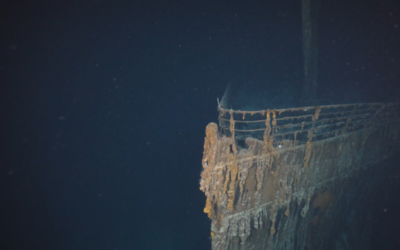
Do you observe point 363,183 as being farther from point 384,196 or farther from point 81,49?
point 81,49

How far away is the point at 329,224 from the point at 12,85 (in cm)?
997

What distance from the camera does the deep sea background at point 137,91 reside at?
5594 mm

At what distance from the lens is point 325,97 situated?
8.02 m

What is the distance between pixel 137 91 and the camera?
7.17 meters

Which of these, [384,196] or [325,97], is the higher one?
[325,97]

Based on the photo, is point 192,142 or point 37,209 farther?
point 192,142

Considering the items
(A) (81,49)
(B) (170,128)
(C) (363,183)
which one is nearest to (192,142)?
(B) (170,128)

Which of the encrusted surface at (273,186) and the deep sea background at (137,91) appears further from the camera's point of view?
the deep sea background at (137,91)

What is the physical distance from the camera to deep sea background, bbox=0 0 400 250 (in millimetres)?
5594

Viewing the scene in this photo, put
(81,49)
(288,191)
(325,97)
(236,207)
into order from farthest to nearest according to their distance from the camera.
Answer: (325,97), (81,49), (288,191), (236,207)

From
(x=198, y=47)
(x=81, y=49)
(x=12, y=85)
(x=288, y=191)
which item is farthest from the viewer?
(x=198, y=47)

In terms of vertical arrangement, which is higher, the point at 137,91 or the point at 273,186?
the point at 137,91

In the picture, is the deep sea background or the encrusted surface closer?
the encrusted surface

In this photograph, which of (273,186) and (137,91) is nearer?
(273,186)
